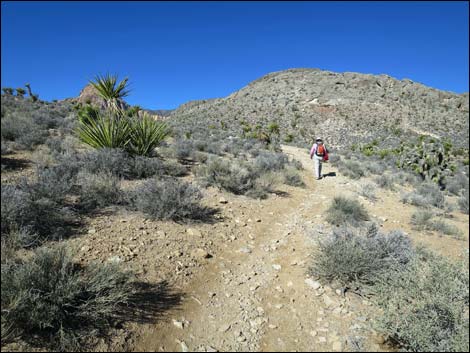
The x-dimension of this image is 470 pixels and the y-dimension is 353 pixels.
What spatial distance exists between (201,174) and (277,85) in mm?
53998

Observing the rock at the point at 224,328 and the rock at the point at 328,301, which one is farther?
the rock at the point at 328,301

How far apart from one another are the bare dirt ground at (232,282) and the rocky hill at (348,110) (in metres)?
26.6

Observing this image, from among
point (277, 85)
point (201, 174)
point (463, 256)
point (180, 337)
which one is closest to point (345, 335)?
point (180, 337)

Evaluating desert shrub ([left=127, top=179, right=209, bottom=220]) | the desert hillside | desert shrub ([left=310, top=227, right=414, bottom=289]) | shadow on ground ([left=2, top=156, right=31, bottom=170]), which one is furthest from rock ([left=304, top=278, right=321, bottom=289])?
shadow on ground ([left=2, top=156, right=31, bottom=170])

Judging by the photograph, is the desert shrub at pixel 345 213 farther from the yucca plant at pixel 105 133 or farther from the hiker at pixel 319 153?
the yucca plant at pixel 105 133

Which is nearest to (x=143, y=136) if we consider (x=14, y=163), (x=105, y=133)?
(x=105, y=133)

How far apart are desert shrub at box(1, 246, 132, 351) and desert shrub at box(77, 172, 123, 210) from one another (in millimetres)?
2084

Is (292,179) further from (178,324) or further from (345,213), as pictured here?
(178,324)

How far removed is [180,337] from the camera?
272 centimetres

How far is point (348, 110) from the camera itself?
43312 millimetres

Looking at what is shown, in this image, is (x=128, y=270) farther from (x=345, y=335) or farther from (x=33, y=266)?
(x=345, y=335)

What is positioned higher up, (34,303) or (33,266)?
(33,266)

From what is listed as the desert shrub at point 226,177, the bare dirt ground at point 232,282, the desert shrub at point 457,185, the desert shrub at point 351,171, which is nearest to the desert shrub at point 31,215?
the bare dirt ground at point 232,282

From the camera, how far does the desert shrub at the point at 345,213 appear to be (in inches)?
234
